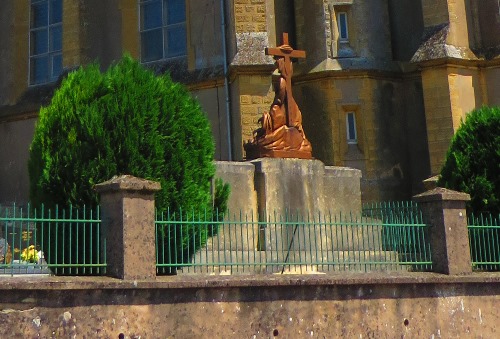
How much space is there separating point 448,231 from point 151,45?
10837 mm

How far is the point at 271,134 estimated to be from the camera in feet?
44.8

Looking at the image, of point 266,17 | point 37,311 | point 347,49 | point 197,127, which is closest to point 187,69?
point 266,17

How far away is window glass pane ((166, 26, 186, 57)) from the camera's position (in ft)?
65.9

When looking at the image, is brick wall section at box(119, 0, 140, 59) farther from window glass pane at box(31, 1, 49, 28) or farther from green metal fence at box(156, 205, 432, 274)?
green metal fence at box(156, 205, 432, 274)

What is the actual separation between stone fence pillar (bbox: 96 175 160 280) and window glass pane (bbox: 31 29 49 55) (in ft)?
43.8

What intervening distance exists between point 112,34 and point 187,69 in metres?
2.52

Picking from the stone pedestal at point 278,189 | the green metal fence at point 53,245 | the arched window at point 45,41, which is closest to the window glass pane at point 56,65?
the arched window at point 45,41

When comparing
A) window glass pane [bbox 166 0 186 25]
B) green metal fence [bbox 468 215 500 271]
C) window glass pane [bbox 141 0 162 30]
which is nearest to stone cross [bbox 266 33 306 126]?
green metal fence [bbox 468 215 500 271]

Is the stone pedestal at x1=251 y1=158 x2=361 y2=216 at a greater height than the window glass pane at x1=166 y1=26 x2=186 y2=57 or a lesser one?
lesser

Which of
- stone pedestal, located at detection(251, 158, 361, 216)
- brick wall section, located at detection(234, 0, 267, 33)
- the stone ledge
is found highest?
brick wall section, located at detection(234, 0, 267, 33)

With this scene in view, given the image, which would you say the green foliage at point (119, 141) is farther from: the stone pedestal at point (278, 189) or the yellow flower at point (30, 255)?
the stone pedestal at point (278, 189)

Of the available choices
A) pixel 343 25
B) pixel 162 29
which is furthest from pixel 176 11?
pixel 343 25

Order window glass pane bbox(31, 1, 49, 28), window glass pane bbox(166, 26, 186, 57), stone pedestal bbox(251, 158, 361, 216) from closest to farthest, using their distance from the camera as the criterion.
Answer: stone pedestal bbox(251, 158, 361, 216), window glass pane bbox(166, 26, 186, 57), window glass pane bbox(31, 1, 49, 28)

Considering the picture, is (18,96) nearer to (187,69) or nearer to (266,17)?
(187,69)
